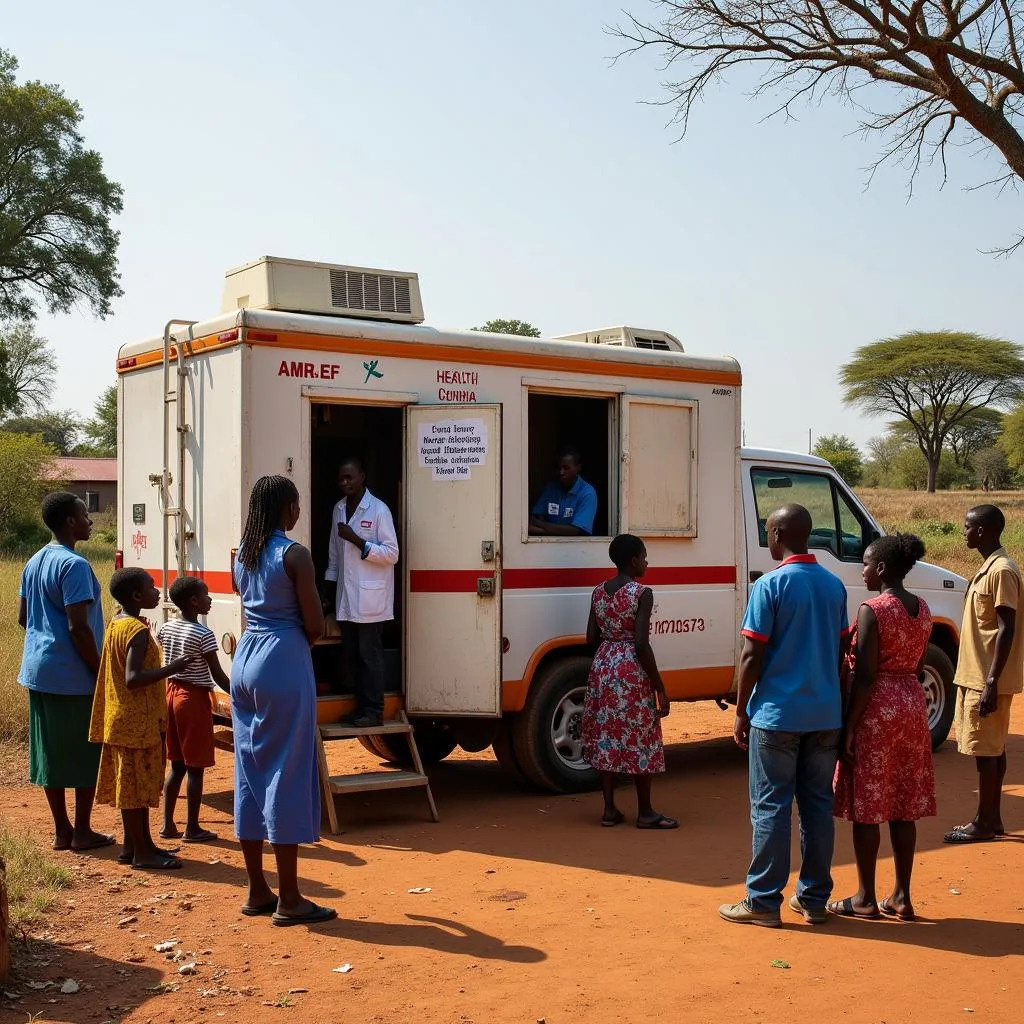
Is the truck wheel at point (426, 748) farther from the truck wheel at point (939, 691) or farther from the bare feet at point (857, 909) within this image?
the bare feet at point (857, 909)

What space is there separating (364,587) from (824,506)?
11.9ft

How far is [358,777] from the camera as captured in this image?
736cm

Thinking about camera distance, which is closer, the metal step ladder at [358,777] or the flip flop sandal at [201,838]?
the flip flop sandal at [201,838]

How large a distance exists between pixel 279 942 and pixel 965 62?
1145 cm

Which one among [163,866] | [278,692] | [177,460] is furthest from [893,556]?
[177,460]

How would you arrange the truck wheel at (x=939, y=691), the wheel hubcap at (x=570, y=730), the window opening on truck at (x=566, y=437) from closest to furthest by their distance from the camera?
the wheel hubcap at (x=570, y=730) < the truck wheel at (x=939, y=691) < the window opening on truck at (x=566, y=437)

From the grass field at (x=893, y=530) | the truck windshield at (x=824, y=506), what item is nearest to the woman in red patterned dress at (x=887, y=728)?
the truck windshield at (x=824, y=506)

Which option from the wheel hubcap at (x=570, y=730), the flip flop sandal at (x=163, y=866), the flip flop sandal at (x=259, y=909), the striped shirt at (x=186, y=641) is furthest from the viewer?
the wheel hubcap at (x=570, y=730)

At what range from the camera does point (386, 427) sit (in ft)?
29.8

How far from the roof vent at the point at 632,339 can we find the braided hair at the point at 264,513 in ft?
11.8

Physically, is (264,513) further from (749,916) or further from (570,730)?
(570,730)

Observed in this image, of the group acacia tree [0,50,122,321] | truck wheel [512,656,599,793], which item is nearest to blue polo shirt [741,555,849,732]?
truck wheel [512,656,599,793]

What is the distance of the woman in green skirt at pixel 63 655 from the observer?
6.37 meters

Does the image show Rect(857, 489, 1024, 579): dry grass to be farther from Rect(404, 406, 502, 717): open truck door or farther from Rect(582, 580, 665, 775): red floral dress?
Rect(404, 406, 502, 717): open truck door
